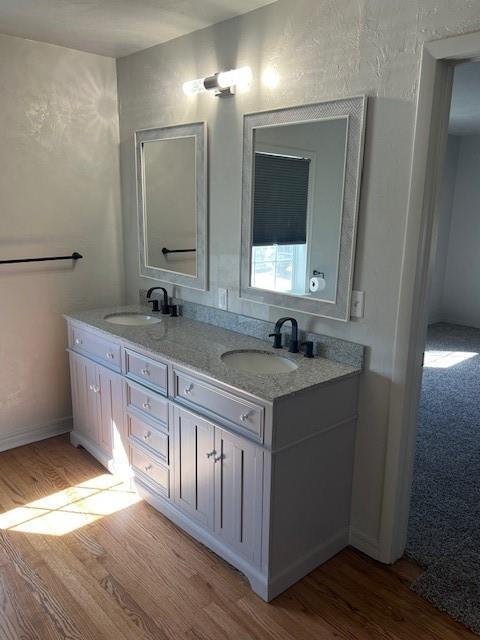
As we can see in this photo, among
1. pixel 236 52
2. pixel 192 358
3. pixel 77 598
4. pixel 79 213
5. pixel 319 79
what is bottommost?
pixel 77 598

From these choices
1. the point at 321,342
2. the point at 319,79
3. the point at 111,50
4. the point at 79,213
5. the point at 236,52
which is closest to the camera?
the point at 319,79

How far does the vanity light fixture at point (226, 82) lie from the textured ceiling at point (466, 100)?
1.00 meters

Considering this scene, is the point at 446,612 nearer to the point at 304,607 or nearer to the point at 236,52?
the point at 304,607

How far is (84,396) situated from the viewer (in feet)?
9.84

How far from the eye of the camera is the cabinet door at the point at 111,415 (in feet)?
8.78

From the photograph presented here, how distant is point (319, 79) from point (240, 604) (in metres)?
2.15

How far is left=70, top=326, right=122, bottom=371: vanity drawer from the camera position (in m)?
2.63

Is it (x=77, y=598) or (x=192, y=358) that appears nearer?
(x=77, y=598)

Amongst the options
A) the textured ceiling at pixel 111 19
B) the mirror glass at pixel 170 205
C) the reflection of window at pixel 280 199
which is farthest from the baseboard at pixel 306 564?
the textured ceiling at pixel 111 19

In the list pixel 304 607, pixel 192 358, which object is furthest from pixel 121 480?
pixel 304 607

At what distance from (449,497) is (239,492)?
131cm

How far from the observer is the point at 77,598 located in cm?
196

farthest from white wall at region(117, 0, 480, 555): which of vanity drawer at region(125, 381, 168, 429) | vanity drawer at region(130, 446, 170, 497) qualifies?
vanity drawer at region(130, 446, 170, 497)

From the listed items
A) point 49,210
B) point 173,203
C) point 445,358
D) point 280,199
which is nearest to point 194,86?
point 173,203
